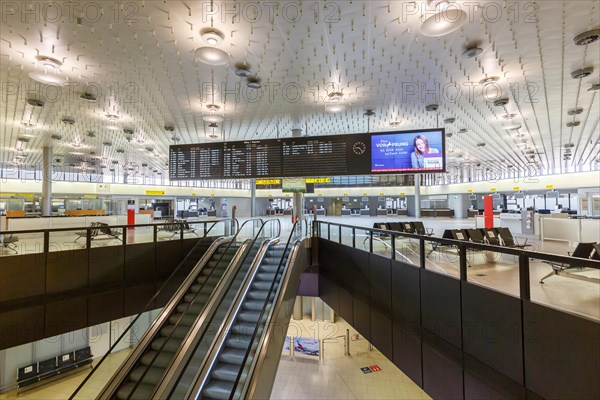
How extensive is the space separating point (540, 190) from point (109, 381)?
80.2 feet

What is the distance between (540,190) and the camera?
19.9 metres

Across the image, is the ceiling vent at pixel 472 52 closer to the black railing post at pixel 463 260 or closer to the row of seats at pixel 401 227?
the black railing post at pixel 463 260

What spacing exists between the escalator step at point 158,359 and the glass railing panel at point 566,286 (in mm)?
5052

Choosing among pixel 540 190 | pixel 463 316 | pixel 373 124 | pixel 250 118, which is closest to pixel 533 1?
pixel 463 316

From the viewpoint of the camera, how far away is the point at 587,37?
379 cm

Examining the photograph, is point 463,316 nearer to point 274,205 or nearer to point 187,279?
point 187,279

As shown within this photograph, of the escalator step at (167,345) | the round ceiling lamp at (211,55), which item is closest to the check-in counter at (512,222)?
the escalator step at (167,345)

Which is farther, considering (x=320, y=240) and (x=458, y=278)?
(x=320, y=240)

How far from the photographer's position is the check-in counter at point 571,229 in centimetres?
1002

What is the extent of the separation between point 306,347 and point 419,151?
9631 mm

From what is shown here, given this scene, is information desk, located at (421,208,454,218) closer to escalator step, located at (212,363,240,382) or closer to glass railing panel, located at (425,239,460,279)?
glass railing panel, located at (425,239,460,279)

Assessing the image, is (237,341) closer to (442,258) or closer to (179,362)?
(179,362)

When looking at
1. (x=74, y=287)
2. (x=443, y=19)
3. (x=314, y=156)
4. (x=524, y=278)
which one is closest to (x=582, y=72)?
(x=443, y=19)

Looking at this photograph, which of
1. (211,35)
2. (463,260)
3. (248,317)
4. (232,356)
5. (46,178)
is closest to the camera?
(463,260)
